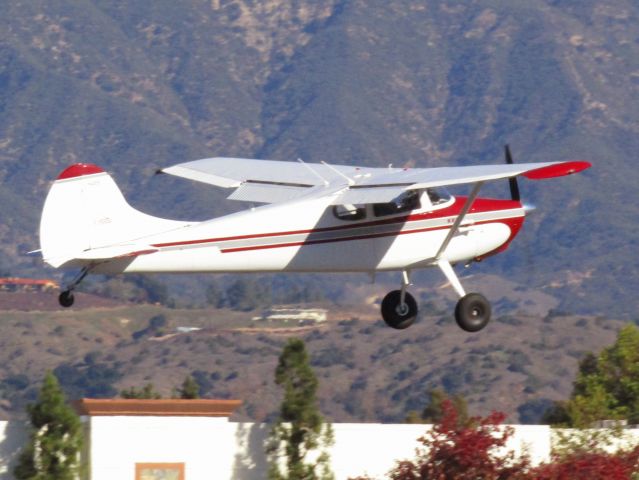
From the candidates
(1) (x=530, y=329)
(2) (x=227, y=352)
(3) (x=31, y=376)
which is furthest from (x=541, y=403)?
(3) (x=31, y=376)

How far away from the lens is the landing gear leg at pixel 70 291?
24.4 metres

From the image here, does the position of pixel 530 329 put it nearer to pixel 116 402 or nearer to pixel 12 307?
pixel 12 307

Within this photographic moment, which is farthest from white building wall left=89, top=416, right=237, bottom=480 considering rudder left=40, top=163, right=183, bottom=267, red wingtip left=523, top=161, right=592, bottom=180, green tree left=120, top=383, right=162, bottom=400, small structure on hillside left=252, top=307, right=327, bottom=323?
small structure on hillside left=252, top=307, right=327, bottom=323

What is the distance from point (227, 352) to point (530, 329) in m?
18.9

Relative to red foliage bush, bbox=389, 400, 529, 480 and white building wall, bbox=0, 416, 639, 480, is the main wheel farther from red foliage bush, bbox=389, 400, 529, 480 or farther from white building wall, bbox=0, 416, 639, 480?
red foliage bush, bbox=389, 400, 529, 480

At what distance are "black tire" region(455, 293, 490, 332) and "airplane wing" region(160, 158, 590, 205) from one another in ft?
6.76

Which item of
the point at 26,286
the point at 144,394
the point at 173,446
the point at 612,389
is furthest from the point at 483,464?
the point at 26,286

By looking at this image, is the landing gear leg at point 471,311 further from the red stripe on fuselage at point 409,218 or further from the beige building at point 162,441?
the beige building at point 162,441

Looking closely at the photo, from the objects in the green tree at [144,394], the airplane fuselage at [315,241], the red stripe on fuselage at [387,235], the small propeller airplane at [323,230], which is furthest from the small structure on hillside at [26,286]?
the airplane fuselage at [315,241]

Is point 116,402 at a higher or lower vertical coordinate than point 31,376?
lower

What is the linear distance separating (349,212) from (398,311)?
108 inches

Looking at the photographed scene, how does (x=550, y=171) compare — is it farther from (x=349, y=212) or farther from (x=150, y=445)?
(x=150, y=445)

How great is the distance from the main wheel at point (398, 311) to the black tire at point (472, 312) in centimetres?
106

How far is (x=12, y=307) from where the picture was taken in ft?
372
